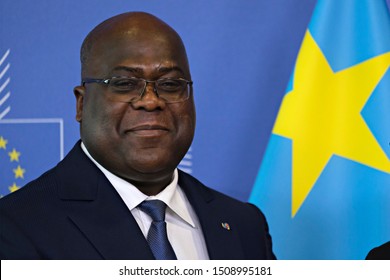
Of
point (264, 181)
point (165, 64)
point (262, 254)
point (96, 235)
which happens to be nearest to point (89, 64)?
point (165, 64)

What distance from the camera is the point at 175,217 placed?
65.5 inches

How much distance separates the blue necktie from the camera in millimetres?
1540

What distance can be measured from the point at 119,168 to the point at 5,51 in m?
1.31

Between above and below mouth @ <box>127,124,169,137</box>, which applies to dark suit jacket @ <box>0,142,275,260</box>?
below

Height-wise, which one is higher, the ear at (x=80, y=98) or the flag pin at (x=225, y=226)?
the ear at (x=80, y=98)

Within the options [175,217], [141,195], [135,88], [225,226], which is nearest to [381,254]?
[225,226]

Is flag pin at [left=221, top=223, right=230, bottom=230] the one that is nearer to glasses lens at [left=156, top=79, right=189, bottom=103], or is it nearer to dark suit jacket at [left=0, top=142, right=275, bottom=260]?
dark suit jacket at [left=0, top=142, right=275, bottom=260]

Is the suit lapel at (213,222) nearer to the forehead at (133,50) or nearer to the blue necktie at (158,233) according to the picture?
the blue necktie at (158,233)

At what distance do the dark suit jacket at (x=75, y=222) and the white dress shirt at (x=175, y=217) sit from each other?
2 centimetres

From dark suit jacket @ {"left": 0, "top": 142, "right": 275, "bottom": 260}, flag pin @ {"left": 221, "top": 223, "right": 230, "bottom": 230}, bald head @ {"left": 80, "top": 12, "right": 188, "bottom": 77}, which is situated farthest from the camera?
flag pin @ {"left": 221, "top": 223, "right": 230, "bottom": 230}

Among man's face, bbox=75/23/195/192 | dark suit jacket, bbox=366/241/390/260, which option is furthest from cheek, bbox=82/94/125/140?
dark suit jacket, bbox=366/241/390/260

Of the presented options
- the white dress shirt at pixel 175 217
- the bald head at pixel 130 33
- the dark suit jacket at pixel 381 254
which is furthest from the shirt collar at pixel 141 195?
the dark suit jacket at pixel 381 254

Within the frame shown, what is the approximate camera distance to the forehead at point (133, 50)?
1536mm

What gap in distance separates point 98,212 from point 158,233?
0.49 feet
